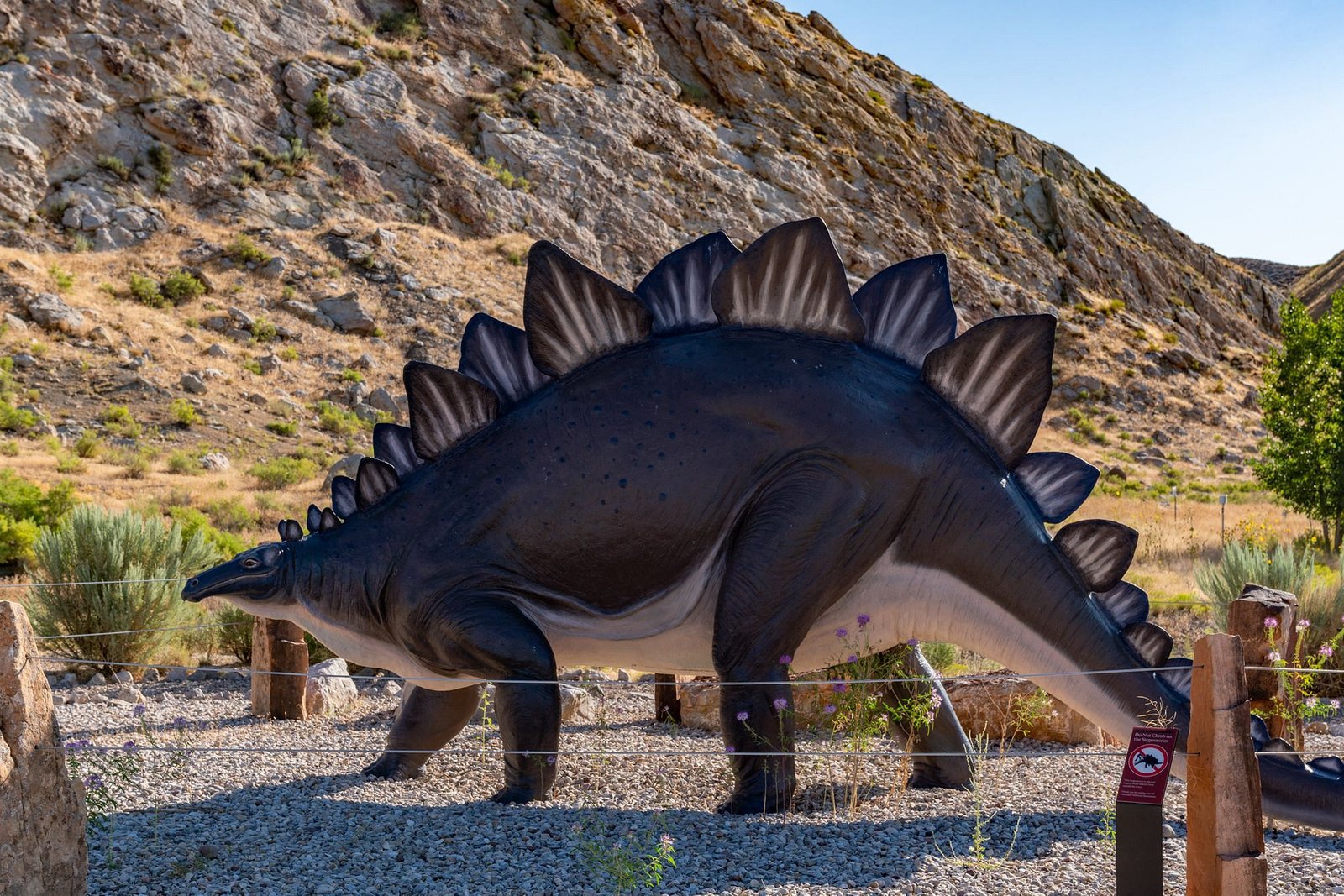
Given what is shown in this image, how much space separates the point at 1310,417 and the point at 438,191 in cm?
1784

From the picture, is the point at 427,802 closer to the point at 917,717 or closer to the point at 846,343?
the point at 917,717

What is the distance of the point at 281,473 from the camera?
1590 cm

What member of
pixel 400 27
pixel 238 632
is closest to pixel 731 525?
pixel 238 632

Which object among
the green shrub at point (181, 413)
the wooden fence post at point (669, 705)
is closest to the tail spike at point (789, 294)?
the wooden fence post at point (669, 705)

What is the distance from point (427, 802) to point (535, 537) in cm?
113

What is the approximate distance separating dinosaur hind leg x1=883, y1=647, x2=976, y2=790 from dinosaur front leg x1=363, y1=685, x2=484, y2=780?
1.65 m

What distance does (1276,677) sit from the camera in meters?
4.80

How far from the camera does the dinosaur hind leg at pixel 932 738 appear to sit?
436cm

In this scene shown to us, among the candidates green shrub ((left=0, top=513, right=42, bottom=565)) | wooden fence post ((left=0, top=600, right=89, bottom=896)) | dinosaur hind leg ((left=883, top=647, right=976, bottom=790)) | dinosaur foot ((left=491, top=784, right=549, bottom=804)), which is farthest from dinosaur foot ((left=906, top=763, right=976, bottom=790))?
green shrub ((left=0, top=513, right=42, bottom=565))

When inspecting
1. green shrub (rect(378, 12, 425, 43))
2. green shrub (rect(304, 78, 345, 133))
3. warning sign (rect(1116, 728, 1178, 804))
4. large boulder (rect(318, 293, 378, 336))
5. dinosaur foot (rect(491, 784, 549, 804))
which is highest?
green shrub (rect(378, 12, 425, 43))

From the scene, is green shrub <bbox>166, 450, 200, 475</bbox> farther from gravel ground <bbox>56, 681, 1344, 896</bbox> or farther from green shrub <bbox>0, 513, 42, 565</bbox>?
gravel ground <bbox>56, 681, 1344, 896</bbox>

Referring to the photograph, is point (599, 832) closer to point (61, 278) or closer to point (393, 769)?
point (393, 769)

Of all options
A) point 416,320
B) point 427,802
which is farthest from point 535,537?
point 416,320

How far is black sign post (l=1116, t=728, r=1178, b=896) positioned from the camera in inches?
101
